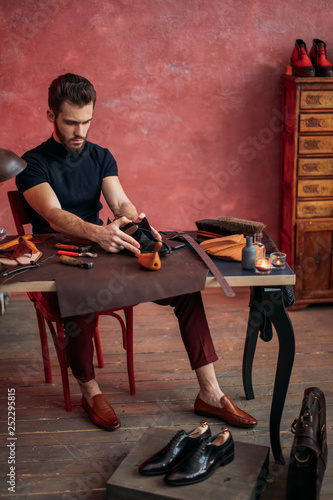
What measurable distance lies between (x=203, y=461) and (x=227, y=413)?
1.76 feet

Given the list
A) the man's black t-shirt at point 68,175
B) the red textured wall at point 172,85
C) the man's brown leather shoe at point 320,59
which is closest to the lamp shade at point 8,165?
the man's black t-shirt at point 68,175

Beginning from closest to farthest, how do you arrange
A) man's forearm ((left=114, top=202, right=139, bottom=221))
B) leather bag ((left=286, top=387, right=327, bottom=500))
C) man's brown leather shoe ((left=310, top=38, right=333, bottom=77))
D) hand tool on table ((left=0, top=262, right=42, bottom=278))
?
leather bag ((left=286, top=387, right=327, bottom=500)) → hand tool on table ((left=0, top=262, right=42, bottom=278)) → man's forearm ((left=114, top=202, right=139, bottom=221)) → man's brown leather shoe ((left=310, top=38, right=333, bottom=77))

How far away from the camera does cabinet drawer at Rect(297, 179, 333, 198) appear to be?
3719mm

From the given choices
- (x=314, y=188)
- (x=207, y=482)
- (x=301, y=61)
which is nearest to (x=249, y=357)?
(x=207, y=482)

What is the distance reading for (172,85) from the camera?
392 cm

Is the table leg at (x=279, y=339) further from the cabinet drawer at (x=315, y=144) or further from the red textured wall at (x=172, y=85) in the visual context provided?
the red textured wall at (x=172, y=85)

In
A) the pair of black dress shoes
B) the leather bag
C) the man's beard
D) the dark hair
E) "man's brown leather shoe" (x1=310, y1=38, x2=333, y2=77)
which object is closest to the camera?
the leather bag

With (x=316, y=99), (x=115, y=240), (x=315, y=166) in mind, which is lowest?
(x=115, y=240)

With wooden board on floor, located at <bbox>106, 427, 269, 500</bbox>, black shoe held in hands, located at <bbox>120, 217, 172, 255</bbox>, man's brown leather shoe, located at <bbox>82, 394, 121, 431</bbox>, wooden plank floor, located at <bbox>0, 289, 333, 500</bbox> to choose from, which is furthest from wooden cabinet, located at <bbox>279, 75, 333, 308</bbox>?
wooden board on floor, located at <bbox>106, 427, 269, 500</bbox>

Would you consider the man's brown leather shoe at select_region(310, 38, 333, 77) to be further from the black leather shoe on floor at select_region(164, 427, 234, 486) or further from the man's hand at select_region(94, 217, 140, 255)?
the black leather shoe on floor at select_region(164, 427, 234, 486)

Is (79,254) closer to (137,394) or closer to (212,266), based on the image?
(212,266)

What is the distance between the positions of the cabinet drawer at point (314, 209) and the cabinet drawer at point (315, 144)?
329mm

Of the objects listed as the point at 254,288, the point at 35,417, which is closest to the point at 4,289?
the point at 35,417

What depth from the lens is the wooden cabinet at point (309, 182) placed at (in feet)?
11.8
